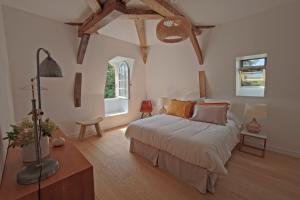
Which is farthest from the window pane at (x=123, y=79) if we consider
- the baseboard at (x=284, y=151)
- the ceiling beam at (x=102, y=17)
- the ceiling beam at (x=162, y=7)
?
the baseboard at (x=284, y=151)

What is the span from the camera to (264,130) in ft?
9.28

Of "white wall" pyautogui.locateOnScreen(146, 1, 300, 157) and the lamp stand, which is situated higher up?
"white wall" pyautogui.locateOnScreen(146, 1, 300, 157)

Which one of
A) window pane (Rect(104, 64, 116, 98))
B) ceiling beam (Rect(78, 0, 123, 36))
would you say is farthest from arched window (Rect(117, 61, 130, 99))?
ceiling beam (Rect(78, 0, 123, 36))

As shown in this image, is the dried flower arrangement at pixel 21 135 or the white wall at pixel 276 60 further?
the white wall at pixel 276 60

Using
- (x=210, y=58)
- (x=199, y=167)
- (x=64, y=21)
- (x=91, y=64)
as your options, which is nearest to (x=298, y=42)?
(x=210, y=58)

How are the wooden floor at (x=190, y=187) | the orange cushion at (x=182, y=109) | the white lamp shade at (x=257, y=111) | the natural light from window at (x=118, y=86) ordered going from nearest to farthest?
the wooden floor at (x=190, y=187) < the white lamp shade at (x=257, y=111) < the orange cushion at (x=182, y=109) < the natural light from window at (x=118, y=86)

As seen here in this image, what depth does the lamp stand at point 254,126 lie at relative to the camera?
2666mm

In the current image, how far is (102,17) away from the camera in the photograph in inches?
95.5

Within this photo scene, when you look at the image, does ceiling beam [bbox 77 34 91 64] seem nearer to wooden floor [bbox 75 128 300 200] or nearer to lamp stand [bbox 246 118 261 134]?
wooden floor [bbox 75 128 300 200]

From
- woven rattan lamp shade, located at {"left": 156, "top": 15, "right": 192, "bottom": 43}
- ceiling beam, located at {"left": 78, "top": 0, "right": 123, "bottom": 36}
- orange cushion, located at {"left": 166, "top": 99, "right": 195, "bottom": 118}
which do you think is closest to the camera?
woven rattan lamp shade, located at {"left": 156, "top": 15, "right": 192, "bottom": 43}

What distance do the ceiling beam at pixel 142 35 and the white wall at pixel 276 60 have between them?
1.80 meters

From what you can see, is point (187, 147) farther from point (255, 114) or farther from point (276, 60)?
point (276, 60)

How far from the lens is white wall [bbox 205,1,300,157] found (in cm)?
242

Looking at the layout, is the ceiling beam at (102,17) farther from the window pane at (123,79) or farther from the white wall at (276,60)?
the white wall at (276,60)
